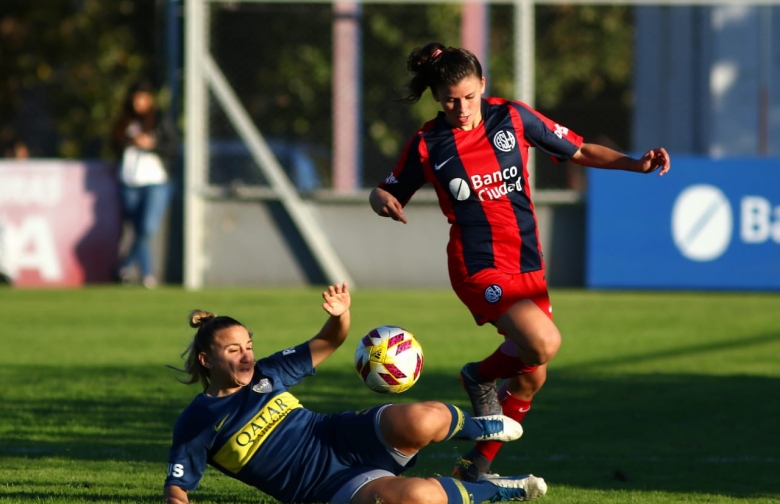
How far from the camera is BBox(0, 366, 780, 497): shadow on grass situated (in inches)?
224

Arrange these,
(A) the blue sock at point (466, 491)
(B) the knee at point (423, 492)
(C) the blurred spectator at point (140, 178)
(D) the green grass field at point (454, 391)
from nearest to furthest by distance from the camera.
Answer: (B) the knee at point (423, 492) < (A) the blue sock at point (466, 491) < (D) the green grass field at point (454, 391) < (C) the blurred spectator at point (140, 178)

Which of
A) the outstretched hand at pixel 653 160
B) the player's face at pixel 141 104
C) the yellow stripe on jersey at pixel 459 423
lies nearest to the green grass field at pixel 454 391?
the yellow stripe on jersey at pixel 459 423

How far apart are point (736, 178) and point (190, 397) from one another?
832cm

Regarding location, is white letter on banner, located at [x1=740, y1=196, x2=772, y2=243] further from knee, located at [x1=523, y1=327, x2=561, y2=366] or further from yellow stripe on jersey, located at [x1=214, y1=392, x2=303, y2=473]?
yellow stripe on jersey, located at [x1=214, y1=392, x2=303, y2=473]

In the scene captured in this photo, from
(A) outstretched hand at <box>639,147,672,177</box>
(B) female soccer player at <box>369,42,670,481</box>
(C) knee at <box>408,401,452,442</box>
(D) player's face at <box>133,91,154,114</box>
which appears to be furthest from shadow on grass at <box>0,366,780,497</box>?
(D) player's face at <box>133,91,154,114</box>

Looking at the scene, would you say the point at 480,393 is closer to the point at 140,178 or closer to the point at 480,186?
the point at 480,186

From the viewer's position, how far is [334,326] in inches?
202

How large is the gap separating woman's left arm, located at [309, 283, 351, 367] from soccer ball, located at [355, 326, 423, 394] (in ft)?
0.61

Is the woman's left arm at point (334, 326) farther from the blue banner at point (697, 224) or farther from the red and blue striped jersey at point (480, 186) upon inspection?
the blue banner at point (697, 224)

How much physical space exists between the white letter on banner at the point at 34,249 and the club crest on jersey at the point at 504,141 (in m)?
10.1

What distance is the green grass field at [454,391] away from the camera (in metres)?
5.49

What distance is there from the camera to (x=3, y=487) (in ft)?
17.3

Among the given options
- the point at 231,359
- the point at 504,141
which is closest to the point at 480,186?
the point at 504,141

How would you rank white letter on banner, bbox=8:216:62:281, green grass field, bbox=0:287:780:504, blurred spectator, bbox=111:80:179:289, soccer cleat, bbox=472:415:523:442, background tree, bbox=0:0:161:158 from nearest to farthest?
1. soccer cleat, bbox=472:415:523:442
2. green grass field, bbox=0:287:780:504
3. blurred spectator, bbox=111:80:179:289
4. white letter on banner, bbox=8:216:62:281
5. background tree, bbox=0:0:161:158
